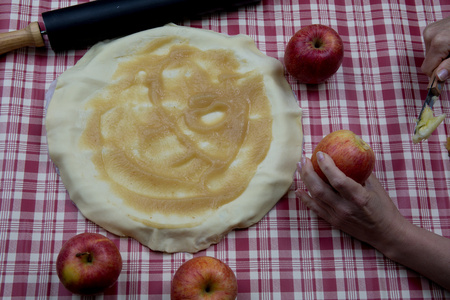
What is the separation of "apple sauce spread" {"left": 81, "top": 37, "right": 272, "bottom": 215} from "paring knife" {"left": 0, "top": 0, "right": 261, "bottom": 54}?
0.09m

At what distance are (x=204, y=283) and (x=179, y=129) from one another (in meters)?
0.45

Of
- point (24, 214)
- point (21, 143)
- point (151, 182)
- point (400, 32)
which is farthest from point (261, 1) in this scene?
point (24, 214)

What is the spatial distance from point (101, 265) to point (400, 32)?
123cm

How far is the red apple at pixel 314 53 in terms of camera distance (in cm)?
138

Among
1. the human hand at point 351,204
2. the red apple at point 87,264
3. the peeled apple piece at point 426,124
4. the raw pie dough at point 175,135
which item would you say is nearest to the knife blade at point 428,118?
the peeled apple piece at point 426,124

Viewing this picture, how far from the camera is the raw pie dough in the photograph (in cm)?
129

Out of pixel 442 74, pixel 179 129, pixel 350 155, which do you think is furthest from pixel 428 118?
pixel 179 129

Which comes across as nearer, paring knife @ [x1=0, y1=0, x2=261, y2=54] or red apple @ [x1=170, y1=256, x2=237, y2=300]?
red apple @ [x1=170, y1=256, x2=237, y2=300]

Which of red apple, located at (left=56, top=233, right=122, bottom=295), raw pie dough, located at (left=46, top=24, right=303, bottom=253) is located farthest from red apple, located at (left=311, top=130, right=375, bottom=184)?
red apple, located at (left=56, top=233, right=122, bottom=295)

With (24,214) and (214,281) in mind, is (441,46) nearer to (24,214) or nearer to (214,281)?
(214,281)

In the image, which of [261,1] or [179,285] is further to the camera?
[261,1]

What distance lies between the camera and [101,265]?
1.16 metres

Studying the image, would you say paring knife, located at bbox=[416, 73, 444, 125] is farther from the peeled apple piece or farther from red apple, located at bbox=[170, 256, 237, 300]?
red apple, located at bbox=[170, 256, 237, 300]

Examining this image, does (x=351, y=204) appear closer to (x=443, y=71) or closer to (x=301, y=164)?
(x=301, y=164)
